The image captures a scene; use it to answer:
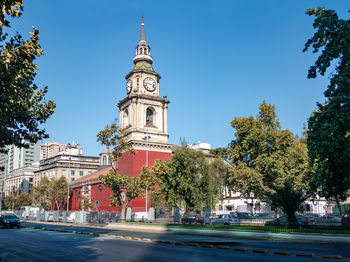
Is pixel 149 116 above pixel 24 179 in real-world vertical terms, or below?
above

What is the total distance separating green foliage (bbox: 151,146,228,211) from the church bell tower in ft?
50.6

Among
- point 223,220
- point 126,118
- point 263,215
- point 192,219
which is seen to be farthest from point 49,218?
point 263,215

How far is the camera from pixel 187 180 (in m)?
38.6

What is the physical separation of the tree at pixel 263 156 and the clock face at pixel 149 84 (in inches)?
761

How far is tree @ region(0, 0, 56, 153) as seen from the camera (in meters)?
10.3

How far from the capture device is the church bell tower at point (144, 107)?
55375 millimetres

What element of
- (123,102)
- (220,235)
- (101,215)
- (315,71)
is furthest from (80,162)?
(315,71)

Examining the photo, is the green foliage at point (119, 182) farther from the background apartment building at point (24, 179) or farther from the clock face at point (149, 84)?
the background apartment building at point (24, 179)

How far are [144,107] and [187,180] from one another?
21836 millimetres

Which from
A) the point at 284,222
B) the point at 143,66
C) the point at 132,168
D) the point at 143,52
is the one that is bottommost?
the point at 284,222

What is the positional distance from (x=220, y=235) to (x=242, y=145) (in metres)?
20.2

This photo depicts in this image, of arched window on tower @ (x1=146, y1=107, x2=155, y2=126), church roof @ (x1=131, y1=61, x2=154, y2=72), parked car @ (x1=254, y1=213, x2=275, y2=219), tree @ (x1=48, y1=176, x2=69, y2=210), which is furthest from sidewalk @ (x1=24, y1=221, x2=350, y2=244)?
tree @ (x1=48, y1=176, x2=69, y2=210)

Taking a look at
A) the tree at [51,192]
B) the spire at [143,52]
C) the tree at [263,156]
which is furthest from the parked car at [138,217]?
the tree at [51,192]

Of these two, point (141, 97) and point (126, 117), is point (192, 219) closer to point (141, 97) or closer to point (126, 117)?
point (141, 97)
